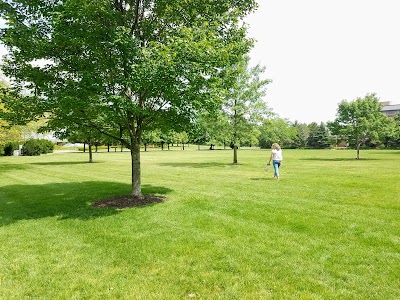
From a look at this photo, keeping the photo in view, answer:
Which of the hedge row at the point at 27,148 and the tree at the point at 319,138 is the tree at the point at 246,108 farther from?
the tree at the point at 319,138

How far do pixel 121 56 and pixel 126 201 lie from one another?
15.9ft

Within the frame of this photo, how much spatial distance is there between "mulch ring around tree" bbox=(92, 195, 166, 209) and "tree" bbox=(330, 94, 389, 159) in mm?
30267

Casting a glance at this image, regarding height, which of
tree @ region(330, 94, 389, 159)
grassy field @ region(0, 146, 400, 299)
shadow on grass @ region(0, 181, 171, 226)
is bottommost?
grassy field @ region(0, 146, 400, 299)

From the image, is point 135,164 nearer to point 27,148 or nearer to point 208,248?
point 208,248

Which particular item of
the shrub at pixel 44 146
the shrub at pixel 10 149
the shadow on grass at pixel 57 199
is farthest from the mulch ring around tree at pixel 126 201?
the shrub at pixel 44 146

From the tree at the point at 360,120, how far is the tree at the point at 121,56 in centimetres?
2911

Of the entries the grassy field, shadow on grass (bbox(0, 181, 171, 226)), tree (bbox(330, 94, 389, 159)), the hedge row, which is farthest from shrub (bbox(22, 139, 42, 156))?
tree (bbox(330, 94, 389, 159))

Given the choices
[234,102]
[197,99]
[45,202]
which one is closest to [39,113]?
[45,202]

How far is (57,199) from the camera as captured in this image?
1081 cm

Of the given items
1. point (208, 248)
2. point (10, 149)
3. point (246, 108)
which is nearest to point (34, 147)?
point (10, 149)

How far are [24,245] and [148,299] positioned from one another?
3.74 metres

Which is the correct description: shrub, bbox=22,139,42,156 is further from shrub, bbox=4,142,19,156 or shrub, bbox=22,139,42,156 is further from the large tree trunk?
the large tree trunk

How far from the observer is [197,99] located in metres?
8.34

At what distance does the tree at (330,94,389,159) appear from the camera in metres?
33.5
